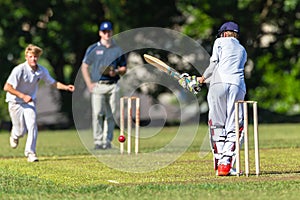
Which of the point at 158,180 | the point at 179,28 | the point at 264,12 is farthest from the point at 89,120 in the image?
the point at 158,180

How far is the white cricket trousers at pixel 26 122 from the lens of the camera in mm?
14703

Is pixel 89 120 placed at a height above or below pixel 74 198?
above

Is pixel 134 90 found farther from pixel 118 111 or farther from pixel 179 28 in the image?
pixel 118 111

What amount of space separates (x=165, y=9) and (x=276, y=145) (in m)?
14.4

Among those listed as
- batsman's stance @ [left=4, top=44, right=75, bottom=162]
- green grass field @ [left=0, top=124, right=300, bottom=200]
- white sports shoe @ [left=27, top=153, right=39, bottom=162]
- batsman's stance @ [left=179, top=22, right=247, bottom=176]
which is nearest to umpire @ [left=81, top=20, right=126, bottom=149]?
green grass field @ [left=0, top=124, right=300, bottom=200]

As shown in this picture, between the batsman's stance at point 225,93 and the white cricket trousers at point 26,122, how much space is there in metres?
4.04

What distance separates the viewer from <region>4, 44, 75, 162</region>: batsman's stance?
576 inches

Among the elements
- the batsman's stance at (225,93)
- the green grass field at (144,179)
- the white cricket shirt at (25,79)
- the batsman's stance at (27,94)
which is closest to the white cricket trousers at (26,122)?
the batsman's stance at (27,94)

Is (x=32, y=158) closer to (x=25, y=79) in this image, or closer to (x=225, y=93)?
(x=25, y=79)

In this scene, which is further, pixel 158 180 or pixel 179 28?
pixel 179 28

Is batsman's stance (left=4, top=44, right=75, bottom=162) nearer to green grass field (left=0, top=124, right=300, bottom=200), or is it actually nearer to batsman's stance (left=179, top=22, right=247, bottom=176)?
green grass field (left=0, top=124, right=300, bottom=200)

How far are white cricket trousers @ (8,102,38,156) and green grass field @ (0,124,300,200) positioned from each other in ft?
1.14

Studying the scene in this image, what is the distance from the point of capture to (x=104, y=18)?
30344 mm

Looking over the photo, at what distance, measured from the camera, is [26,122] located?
48.6 feet
